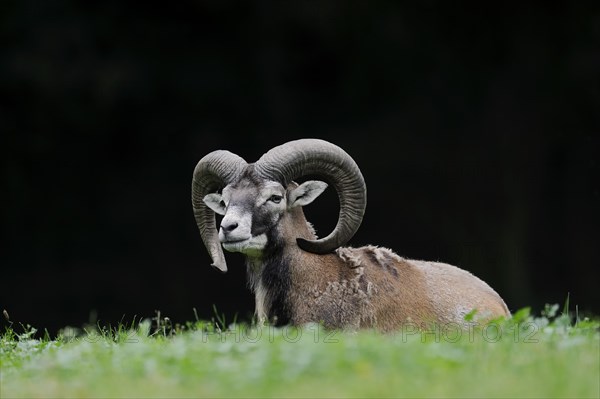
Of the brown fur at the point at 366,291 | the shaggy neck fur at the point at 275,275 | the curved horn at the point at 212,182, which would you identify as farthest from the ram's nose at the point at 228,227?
the curved horn at the point at 212,182

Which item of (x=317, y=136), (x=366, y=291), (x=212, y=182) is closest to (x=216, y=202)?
(x=212, y=182)

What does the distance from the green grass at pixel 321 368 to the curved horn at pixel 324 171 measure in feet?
7.68

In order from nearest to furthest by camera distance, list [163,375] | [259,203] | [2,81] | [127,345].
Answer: [163,375]
[127,345]
[259,203]
[2,81]

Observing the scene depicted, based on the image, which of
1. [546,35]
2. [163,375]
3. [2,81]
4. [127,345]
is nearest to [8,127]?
[2,81]

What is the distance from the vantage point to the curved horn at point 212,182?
10656 mm

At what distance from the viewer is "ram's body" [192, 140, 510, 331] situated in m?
10.2

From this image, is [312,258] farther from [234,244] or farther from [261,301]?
[234,244]

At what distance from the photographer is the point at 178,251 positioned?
22.9m

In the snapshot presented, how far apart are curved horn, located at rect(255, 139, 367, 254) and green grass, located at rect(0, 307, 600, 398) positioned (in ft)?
7.68

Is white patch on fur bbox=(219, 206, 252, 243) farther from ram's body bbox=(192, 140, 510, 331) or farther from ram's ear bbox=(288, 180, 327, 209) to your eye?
ram's ear bbox=(288, 180, 327, 209)

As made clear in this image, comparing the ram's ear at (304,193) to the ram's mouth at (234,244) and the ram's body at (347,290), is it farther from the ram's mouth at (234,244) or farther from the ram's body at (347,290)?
the ram's mouth at (234,244)

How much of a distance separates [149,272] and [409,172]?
507cm

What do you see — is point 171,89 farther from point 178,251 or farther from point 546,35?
point 546,35

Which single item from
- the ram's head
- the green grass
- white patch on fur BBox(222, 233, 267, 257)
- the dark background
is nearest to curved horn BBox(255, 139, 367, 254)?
the ram's head
